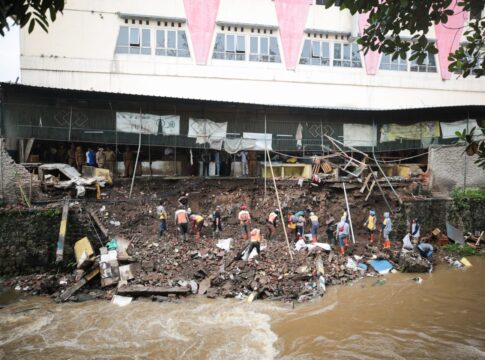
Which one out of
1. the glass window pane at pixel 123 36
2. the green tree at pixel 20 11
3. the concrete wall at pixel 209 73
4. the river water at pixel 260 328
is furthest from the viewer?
the glass window pane at pixel 123 36

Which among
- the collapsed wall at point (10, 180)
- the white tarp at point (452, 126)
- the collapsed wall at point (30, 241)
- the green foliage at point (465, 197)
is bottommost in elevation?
the collapsed wall at point (30, 241)

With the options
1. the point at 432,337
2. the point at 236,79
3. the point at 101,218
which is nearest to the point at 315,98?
the point at 236,79

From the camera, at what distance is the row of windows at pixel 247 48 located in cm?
1800

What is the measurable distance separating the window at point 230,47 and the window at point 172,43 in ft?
5.45

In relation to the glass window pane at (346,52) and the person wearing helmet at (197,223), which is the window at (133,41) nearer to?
the person wearing helmet at (197,223)

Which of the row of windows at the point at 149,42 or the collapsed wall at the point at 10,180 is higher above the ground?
the row of windows at the point at 149,42

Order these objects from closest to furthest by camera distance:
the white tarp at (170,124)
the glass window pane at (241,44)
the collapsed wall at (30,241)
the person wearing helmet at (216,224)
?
the collapsed wall at (30,241) < the person wearing helmet at (216,224) < the white tarp at (170,124) < the glass window pane at (241,44)

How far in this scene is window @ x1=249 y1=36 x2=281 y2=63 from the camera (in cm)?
1920

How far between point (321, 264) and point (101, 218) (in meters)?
7.99

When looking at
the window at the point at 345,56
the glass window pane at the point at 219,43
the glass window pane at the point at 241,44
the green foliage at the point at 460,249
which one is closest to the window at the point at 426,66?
the window at the point at 345,56

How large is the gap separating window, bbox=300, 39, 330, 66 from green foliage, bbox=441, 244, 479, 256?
38.8 feet

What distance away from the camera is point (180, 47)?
725 inches

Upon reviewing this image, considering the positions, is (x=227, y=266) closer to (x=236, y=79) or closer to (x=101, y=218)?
(x=101, y=218)

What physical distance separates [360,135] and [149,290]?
13.2 m
